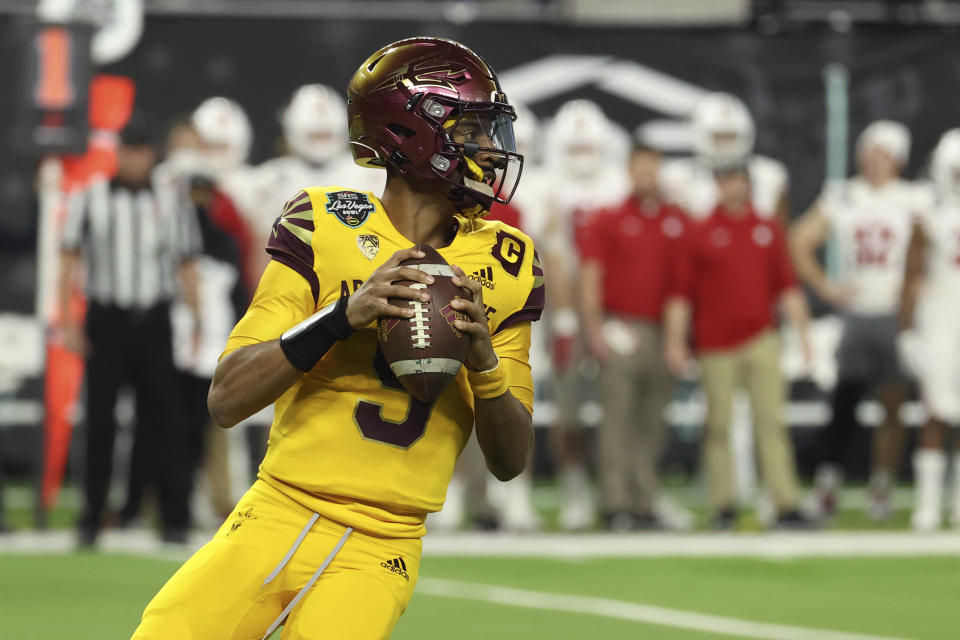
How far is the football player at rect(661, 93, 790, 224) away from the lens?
382 inches

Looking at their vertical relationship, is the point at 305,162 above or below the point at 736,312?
above

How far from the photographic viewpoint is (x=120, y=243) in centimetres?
809

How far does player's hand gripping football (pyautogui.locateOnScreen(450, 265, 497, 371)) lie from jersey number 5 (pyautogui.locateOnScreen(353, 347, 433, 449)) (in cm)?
15

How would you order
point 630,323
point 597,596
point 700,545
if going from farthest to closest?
point 630,323, point 700,545, point 597,596

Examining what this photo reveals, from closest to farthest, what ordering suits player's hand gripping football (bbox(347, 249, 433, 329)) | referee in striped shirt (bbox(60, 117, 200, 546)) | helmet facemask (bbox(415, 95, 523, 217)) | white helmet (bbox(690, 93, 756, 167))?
player's hand gripping football (bbox(347, 249, 433, 329))
helmet facemask (bbox(415, 95, 523, 217))
referee in striped shirt (bbox(60, 117, 200, 546))
white helmet (bbox(690, 93, 756, 167))

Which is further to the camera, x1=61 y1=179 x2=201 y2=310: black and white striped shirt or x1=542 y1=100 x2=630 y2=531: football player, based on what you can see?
x1=542 y1=100 x2=630 y2=531: football player

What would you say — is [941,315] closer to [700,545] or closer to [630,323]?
[630,323]

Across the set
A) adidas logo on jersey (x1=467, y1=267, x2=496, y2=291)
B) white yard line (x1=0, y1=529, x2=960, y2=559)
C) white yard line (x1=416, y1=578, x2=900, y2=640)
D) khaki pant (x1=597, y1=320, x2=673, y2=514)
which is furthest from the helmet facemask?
khaki pant (x1=597, y1=320, x2=673, y2=514)

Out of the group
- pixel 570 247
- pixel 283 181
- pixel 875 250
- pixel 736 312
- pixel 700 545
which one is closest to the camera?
pixel 700 545

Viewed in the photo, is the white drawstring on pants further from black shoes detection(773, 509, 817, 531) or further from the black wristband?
black shoes detection(773, 509, 817, 531)

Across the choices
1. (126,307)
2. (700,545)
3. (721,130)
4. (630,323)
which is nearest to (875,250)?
(721,130)

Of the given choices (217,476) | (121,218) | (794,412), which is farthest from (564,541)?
(794,412)

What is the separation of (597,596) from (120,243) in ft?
9.54

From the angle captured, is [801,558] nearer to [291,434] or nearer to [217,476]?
[217,476]
